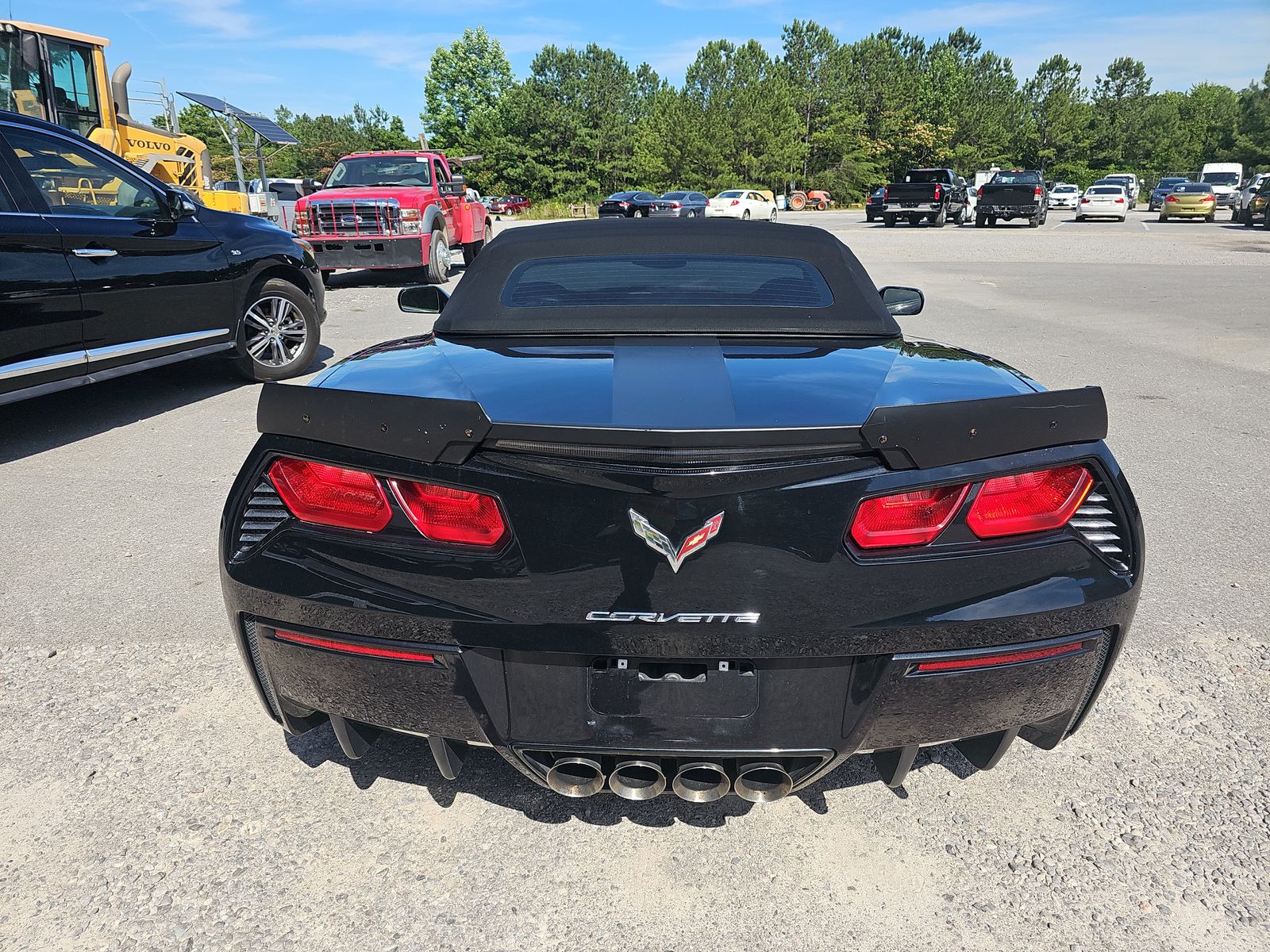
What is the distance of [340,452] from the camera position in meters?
1.89

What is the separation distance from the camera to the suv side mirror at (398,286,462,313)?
344cm

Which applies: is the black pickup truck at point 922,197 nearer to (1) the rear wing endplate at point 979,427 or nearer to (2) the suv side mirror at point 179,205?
(2) the suv side mirror at point 179,205

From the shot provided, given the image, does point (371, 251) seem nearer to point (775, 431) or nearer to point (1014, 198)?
point (775, 431)

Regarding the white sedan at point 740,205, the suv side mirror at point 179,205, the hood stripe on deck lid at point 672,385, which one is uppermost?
the white sedan at point 740,205

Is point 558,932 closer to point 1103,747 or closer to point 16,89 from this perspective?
point 1103,747

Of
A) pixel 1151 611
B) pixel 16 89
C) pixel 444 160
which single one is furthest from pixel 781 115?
pixel 1151 611


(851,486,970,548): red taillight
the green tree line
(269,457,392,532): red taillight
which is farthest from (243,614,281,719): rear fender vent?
the green tree line

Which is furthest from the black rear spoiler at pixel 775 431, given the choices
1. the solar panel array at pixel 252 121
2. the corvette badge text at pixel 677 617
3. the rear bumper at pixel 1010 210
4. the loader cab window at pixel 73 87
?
the rear bumper at pixel 1010 210

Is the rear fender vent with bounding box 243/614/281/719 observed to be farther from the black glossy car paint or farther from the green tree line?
the green tree line

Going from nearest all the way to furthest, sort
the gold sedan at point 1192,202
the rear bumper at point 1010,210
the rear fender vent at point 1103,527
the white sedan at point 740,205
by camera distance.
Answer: the rear fender vent at point 1103,527, the rear bumper at point 1010,210, the gold sedan at point 1192,202, the white sedan at point 740,205

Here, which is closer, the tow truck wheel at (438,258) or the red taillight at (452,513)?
the red taillight at (452,513)

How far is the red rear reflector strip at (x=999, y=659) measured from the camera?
1.80 m

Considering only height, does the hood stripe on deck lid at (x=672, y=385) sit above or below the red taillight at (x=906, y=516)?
above

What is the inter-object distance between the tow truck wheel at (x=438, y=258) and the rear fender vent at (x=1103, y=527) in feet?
45.3
